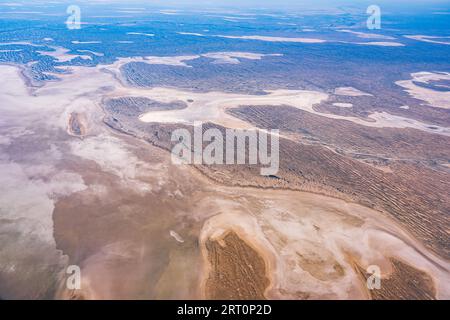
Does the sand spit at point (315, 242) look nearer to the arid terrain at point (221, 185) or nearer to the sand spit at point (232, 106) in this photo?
the arid terrain at point (221, 185)

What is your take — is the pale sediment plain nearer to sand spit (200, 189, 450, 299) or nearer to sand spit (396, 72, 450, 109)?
sand spit (200, 189, 450, 299)

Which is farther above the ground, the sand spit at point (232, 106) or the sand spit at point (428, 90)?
the sand spit at point (428, 90)

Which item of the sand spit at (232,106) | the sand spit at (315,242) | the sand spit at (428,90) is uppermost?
the sand spit at (428,90)

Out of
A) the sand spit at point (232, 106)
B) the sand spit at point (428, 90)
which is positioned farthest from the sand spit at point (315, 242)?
the sand spit at point (428, 90)

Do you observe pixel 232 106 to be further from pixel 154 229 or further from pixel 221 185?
pixel 154 229

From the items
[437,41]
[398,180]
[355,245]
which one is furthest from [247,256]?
[437,41]

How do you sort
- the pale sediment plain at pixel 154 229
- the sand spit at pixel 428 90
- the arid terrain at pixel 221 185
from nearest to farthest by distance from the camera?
the pale sediment plain at pixel 154 229 → the arid terrain at pixel 221 185 → the sand spit at pixel 428 90

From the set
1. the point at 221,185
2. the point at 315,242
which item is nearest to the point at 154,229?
the point at 221,185
